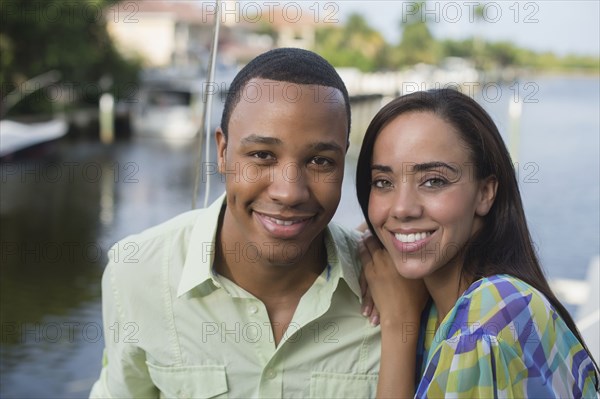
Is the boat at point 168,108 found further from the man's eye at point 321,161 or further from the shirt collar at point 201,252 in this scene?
the man's eye at point 321,161

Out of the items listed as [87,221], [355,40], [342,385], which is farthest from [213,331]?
[355,40]

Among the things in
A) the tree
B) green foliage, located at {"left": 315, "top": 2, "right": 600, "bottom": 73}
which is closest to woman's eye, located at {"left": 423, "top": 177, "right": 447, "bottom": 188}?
green foliage, located at {"left": 315, "top": 2, "right": 600, "bottom": 73}

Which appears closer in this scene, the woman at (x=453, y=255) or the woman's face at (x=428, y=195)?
the woman at (x=453, y=255)

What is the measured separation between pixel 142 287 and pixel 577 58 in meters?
73.5

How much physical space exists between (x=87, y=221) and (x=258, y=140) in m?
12.8

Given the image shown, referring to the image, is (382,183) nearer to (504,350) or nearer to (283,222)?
(283,222)

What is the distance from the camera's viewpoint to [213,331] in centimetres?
229

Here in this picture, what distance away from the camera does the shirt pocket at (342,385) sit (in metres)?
2.28

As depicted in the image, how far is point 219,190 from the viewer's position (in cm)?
1866

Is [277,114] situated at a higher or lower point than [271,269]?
higher

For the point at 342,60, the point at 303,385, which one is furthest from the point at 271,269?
the point at 342,60

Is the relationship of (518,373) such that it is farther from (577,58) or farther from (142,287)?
(577,58)

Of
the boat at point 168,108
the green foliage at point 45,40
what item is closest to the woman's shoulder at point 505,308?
the green foliage at point 45,40

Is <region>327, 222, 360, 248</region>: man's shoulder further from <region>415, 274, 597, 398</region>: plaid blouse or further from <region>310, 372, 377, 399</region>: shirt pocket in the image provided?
<region>415, 274, 597, 398</region>: plaid blouse
